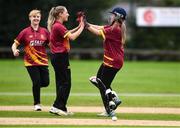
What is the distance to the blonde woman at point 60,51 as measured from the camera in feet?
51.8

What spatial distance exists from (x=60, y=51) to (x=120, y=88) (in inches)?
325

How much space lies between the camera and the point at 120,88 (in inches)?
942

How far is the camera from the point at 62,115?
15.9 m

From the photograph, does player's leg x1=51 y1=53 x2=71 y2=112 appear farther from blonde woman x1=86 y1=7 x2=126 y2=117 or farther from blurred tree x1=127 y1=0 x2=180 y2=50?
blurred tree x1=127 y1=0 x2=180 y2=50

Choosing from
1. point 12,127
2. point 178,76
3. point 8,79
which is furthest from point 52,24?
point 178,76

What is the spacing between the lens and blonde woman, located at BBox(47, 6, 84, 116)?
1580 centimetres

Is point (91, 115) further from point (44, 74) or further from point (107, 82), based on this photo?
point (44, 74)

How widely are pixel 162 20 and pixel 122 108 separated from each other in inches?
967

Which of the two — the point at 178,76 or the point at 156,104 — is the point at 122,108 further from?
the point at 178,76

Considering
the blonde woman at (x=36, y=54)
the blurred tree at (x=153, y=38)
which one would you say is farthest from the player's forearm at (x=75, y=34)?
the blurred tree at (x=153, y=38)

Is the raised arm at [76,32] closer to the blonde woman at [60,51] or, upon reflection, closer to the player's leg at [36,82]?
the blonde woman at [60,51]

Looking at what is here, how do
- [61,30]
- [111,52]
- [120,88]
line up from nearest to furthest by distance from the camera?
[111,52] < [61,30] < [120,88]

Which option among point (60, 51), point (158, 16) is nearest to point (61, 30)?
→ point (60, 51)

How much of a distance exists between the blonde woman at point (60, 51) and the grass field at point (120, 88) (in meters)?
0.41
